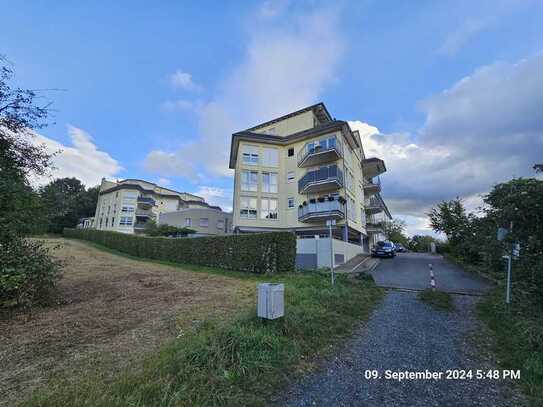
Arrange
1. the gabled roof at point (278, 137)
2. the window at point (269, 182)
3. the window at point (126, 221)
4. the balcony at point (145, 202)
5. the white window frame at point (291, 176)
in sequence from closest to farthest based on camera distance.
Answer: the gabled roof at point (278, 137) → the white window frame at point (291, 176) → the window at point (269, 182) → the window at point (126, 221) → the balcony at point (145, 202)

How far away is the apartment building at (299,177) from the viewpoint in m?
23.5

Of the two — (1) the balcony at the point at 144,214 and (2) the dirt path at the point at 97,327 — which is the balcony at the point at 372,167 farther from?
(1) the balcony at the point at 144,214

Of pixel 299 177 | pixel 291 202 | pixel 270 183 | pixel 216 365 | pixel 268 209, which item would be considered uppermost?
pixel 299 177

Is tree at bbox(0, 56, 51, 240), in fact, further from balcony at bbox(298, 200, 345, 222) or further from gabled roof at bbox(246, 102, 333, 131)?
gabled roof at bbox(246, 102, 333, 131)

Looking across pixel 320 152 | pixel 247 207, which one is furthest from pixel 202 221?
pixel 320 152

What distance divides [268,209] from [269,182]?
3035 millimetres

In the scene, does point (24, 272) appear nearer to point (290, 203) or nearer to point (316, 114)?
point (290, 203)

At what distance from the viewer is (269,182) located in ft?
89.3

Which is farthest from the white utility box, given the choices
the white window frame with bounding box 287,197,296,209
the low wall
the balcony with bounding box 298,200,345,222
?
the white window frame with bounding box 287,197,296,209

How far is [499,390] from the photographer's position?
339 cm

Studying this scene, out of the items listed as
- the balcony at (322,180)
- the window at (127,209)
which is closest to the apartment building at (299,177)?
the balcony at (322,180)

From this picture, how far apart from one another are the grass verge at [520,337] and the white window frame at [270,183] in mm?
20933

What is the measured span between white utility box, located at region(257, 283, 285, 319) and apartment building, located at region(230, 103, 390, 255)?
1798 cm

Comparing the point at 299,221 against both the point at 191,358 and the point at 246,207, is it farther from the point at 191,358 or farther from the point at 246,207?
the point at 191,358
